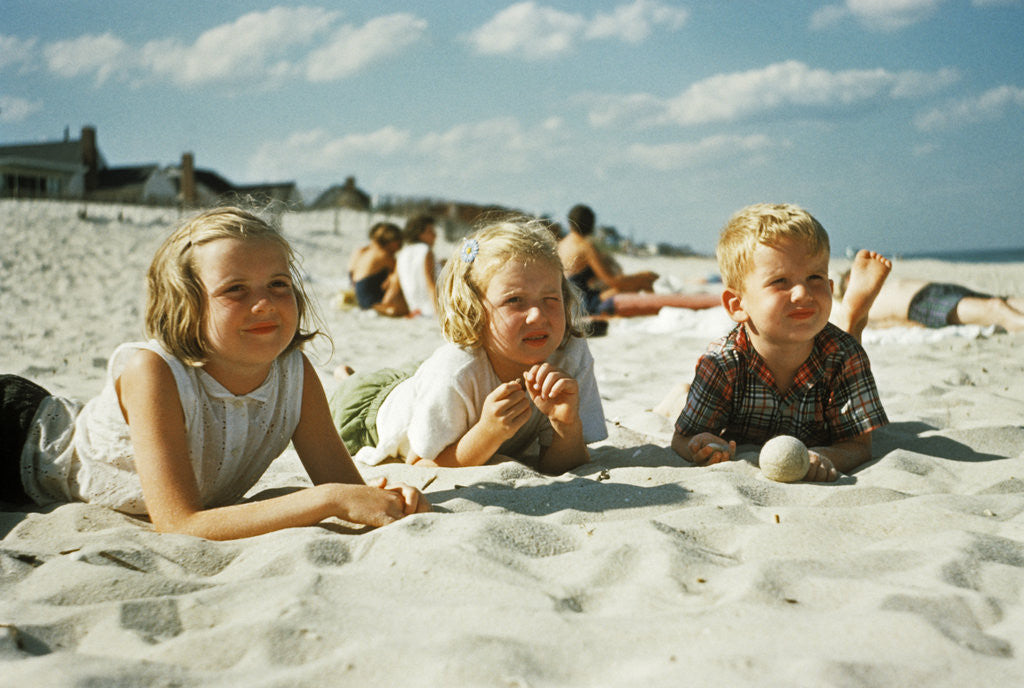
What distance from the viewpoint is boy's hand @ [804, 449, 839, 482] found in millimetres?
2951

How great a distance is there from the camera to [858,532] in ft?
7.55

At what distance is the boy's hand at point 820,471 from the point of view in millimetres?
2951

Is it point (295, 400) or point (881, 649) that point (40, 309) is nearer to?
point (295, 400)

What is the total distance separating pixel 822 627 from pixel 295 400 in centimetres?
186

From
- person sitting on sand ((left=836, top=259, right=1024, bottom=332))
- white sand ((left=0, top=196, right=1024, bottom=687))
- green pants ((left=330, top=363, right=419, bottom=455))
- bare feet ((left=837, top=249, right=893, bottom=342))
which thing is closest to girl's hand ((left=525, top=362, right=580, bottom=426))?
white sand ((left=0, top=196, right=1024, bottom=687))

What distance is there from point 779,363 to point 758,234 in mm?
599

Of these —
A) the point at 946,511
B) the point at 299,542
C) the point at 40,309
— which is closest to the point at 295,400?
the point at 299,542

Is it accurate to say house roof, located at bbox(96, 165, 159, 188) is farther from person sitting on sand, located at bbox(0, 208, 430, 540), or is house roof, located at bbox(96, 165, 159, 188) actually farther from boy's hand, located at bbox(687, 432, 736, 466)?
boy's hand, located at bbox(687, 432, 736, 466)

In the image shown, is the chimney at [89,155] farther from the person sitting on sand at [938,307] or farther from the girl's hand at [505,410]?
the girl's hand at [505,410]

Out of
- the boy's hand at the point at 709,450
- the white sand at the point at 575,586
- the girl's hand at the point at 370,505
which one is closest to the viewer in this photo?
the white sand at the point at 575,586

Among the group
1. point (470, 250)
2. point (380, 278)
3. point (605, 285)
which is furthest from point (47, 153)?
point (470, 250)

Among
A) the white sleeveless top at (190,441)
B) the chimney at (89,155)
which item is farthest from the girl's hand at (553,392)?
the chimney at (89,155)

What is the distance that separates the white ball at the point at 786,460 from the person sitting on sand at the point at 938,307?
162 inches

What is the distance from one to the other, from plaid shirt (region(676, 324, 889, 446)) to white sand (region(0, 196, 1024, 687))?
24 centimetres
